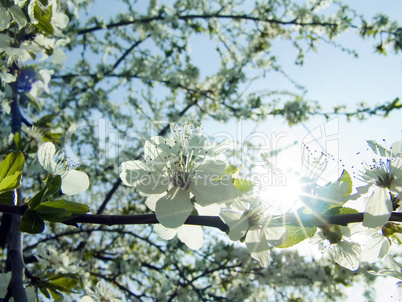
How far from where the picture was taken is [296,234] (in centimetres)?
86

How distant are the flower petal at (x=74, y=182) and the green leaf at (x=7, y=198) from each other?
0.20m

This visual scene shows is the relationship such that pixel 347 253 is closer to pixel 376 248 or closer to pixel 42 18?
pixel 376 248

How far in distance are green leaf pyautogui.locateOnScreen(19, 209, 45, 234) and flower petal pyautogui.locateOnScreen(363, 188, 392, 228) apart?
0.77 meters

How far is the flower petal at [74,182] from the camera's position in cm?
99

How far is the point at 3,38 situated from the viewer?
4.66 ft

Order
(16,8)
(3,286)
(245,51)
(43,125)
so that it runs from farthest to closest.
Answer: (245,51)
(43,125)
(3,286)
(16,8)

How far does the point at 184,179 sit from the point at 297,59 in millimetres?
3672

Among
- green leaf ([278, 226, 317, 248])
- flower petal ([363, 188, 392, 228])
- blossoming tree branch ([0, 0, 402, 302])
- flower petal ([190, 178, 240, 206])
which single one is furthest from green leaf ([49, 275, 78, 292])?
flower petal ([363, 188, 392, 228])

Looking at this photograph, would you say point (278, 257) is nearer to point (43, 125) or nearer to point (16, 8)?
point (43, 125)

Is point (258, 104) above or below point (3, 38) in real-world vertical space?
above

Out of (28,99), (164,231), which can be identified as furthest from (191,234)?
(28,99)

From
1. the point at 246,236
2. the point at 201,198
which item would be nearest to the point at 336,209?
the point at 246,236

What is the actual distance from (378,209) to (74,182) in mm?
858

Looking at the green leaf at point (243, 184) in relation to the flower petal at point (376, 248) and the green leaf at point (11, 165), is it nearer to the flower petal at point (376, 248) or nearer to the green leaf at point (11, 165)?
the flower petal at point (376, 248)
